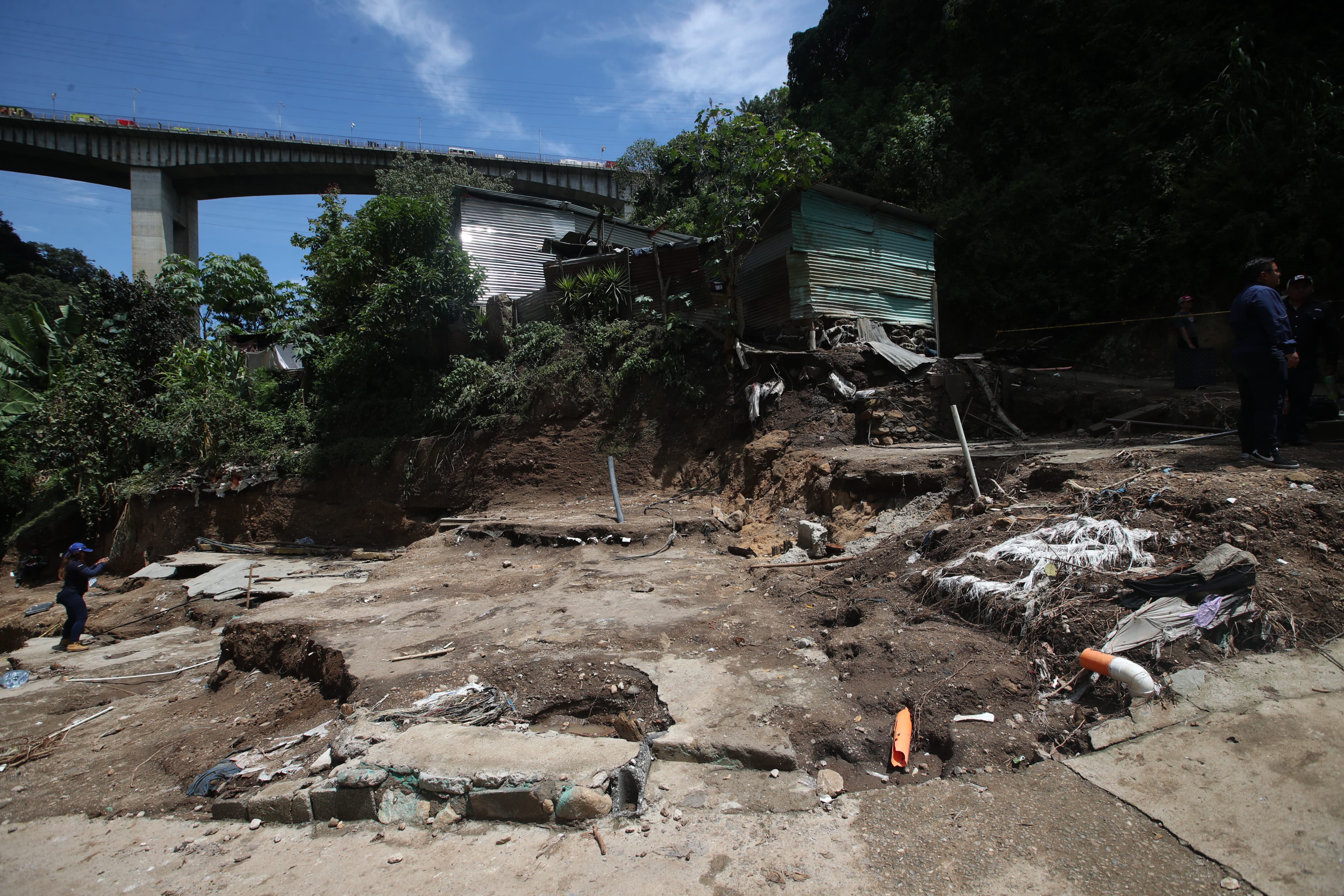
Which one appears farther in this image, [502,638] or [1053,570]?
[502,638]

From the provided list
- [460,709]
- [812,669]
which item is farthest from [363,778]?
[812,669]

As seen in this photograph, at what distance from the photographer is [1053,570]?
4.10m

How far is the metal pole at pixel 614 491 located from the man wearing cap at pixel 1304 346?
7.27 meters

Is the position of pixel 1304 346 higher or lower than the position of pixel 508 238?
lower

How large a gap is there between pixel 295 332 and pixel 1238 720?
18.9 m

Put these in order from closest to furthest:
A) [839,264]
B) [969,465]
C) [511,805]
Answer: [511,805]
[969,465]
[839,264]

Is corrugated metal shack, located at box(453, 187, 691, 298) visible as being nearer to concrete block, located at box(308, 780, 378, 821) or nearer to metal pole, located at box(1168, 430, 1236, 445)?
metal pole, located at box(1168, 430, 1236, 445)

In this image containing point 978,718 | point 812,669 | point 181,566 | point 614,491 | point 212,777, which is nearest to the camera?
point 978,718

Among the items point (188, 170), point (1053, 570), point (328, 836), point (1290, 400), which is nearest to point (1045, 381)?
point (1290, 400)

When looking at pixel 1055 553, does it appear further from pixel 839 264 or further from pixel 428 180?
pixel 428 180

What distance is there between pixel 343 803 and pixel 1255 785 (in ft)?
14.0

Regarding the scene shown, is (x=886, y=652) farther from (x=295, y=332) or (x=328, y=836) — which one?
(x=295, y=332)

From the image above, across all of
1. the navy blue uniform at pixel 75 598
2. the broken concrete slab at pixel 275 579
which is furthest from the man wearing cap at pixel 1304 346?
the navy blue uniform at pixel 75 598

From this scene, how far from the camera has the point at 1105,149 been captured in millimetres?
14609
